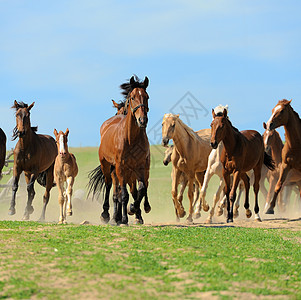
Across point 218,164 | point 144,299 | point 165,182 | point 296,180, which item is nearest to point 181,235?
point 144,299

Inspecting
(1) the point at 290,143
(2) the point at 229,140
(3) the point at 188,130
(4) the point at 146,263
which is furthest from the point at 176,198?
(4) the point at 146,263

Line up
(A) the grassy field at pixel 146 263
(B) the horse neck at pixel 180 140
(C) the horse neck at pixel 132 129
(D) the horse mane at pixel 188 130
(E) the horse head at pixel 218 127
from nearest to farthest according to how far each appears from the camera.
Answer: (A) the grassy field at pixel 146 263, (C) the horse neck at pixel 132 129, (E) the horse head at pixel 218 127, (B) the horse neck at pixel 180 140, (D) the horse mane at pixel 188 130

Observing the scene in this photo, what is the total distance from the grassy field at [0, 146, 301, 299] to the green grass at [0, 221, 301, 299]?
0.01 metres

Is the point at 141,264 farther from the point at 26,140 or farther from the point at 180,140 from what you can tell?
the point at 26,140

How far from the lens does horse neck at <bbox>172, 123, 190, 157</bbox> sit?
16.3 metres

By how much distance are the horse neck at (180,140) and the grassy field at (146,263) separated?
3.96 m

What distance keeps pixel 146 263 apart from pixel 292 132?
10.4 metres

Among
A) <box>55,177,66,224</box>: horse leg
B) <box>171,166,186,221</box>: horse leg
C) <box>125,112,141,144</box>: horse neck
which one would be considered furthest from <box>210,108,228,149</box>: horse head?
<box>55,177,66,224</box>: horse leg

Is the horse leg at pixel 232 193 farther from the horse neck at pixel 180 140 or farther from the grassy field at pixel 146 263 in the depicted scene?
the grassy field at pixel 146 263

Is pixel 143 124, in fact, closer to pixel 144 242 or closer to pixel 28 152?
pixel 144 242

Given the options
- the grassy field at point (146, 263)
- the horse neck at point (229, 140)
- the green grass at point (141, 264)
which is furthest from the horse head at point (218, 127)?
the green grass at point (141, 264)

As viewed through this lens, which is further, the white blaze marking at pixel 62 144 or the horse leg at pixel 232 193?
the white blaze marking at pixel 62 144

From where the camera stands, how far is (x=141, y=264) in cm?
853

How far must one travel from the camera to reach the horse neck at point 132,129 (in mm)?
12641
